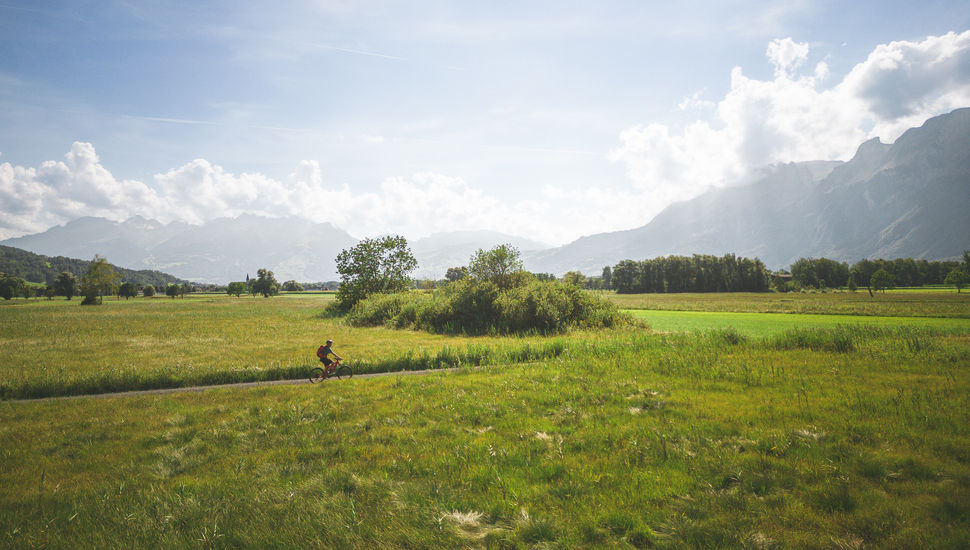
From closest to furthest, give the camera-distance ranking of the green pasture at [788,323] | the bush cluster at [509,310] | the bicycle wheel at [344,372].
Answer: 1. the bicycle wheel at [344,372]
2. the green pasture at [788,323]
3. the bush cluster at [509,310]

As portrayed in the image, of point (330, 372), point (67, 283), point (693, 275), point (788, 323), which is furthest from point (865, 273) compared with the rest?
point (67, 283)

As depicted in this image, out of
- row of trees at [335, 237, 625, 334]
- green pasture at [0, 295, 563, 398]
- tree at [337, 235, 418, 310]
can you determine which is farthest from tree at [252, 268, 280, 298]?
green pasture at [0, 295, 563, 398]

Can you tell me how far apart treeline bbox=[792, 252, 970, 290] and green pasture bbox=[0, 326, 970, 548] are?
465 ft

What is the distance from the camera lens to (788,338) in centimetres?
1745

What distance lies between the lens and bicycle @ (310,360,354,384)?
14.7 m

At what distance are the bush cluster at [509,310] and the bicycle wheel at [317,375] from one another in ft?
48.7

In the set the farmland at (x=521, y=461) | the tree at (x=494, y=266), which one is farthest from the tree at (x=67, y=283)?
the farmland at (x=521, y=461)

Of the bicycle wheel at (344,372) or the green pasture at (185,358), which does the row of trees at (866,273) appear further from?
the bicycle wheel at (344,372)

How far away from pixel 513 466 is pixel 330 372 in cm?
1070

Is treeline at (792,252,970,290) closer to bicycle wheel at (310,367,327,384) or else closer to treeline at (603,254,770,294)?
treeline at (603,254,770,294)

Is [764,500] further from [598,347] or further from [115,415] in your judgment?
[115,415]

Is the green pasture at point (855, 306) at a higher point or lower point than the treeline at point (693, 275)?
lower

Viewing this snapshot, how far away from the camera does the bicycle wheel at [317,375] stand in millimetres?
14609

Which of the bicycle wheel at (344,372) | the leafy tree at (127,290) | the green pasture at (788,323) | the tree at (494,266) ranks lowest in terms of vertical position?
the bicycle wheel at (344,372)
